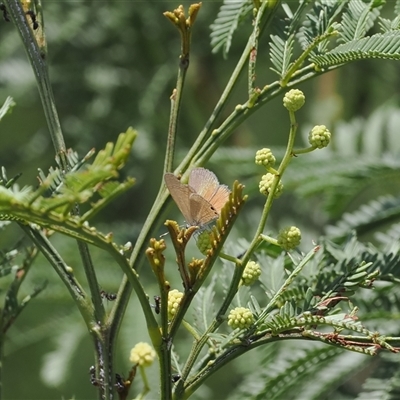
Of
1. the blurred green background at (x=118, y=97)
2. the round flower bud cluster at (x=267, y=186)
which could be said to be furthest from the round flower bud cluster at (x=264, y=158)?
the blurred green background at (x=118, y=97)

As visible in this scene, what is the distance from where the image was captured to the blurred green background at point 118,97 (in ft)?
6.19

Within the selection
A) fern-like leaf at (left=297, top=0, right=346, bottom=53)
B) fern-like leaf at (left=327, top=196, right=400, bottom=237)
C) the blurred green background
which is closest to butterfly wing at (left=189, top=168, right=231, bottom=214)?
fern-like leaf at (left=297, top=0, right=346, bottom=53)

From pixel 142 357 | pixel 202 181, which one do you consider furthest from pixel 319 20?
pixel 142 357

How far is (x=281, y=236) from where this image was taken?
65cm

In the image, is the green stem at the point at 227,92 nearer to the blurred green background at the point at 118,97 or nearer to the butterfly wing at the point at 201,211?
the butterfly wing at the point at 201,211

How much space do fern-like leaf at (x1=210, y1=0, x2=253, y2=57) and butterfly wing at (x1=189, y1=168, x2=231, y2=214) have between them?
0.28m

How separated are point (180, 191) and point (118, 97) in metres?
1.50

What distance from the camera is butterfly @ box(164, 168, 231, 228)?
1.95 ft

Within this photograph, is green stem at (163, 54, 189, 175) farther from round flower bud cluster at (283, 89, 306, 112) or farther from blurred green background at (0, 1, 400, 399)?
blurred green background at (0, 1, 400, 399)

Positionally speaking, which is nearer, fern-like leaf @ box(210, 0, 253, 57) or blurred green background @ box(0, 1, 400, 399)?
fern-like leaf @ box(210, 0, 253, 57)

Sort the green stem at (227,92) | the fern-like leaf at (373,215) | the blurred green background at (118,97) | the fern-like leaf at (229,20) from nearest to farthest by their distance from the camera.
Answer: the green stem at (227,92), the fern-like leaf at (229,20), the fern-like leaf at (373,215), the blurred green background at (118,97)

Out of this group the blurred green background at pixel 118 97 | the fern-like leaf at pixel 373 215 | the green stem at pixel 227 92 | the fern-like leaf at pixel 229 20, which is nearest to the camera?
the green stem at pixel 227 92

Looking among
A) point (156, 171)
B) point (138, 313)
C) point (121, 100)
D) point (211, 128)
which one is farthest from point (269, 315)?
point (156, 171)

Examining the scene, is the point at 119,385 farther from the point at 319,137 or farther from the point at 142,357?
the point at 319,137
